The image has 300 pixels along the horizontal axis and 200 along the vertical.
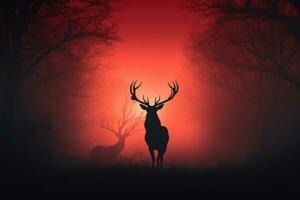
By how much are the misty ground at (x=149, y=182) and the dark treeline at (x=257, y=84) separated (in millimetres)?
8717

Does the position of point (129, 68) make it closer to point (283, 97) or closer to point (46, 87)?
point (46, 87)

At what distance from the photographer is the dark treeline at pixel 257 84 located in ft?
85.8

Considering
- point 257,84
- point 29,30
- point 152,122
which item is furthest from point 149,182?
point 257,84

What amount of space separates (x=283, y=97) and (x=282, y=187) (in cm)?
1327

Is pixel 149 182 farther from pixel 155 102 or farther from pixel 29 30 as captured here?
pixel 29 30

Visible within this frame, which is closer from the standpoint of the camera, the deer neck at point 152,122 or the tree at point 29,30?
the deer neck at point 152,122

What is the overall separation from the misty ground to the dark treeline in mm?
8717

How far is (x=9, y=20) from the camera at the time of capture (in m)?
22.0

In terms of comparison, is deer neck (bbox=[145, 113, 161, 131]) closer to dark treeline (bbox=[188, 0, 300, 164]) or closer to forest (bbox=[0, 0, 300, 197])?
forest (bbox=[0, 0, 300, 197])

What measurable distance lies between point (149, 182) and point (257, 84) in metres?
15.0

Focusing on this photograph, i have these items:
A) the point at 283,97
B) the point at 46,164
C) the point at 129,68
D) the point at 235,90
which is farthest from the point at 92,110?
the point at 46,164

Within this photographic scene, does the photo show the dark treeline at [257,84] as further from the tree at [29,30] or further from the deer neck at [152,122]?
the deer neck at [152,122]

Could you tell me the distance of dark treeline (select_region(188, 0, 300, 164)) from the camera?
85.8ft

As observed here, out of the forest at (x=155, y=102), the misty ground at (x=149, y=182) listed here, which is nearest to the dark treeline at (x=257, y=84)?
the forest at (x=155, y=102)
